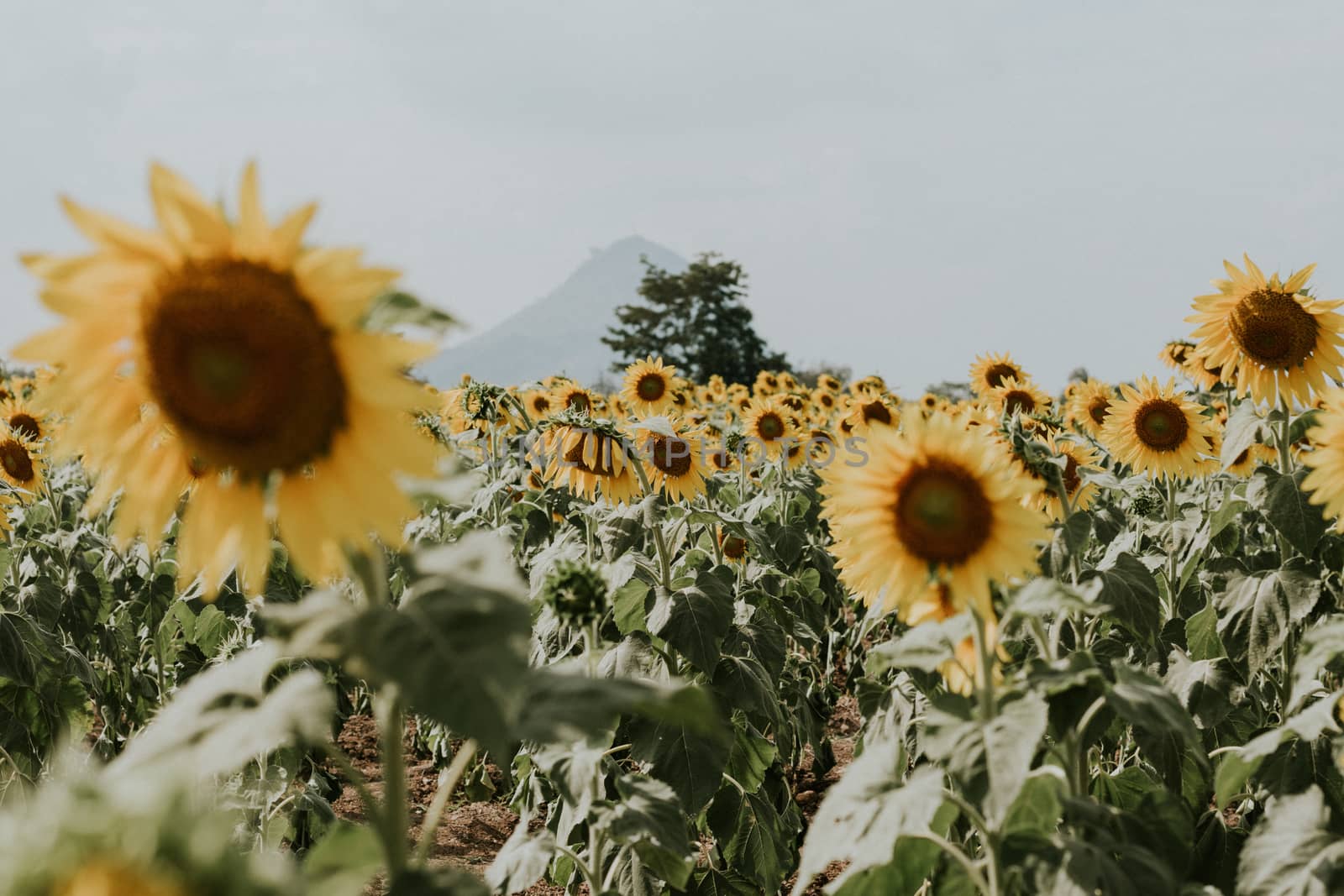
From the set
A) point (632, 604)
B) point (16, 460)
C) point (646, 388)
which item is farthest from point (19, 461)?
point (646, 388)

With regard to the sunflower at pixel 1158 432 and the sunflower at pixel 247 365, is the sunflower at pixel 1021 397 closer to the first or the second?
the sunflower at pixel 1158 432

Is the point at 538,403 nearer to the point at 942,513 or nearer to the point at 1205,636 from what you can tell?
the point at 1205,636

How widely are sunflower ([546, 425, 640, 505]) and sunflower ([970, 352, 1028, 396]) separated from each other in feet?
15.4

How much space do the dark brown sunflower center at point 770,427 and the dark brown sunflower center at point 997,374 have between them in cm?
199

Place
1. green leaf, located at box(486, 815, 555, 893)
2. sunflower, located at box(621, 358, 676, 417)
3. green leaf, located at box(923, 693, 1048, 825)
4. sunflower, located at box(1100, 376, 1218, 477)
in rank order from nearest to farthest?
green leaf, located at box(923, 693, 1048, 825)
green leaf, located at box(486, 815, 555, 893)
sunflower, located at box(1100, 376, 1218, 477)
sunflower, located at box(621, 358, 676, 417)

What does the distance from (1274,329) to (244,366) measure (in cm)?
368

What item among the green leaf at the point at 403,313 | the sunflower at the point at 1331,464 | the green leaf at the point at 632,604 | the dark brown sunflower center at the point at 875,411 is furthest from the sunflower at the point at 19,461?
the dark brown sunflower center at the point at 875,411

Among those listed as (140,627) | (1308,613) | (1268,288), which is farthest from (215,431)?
(140,627)

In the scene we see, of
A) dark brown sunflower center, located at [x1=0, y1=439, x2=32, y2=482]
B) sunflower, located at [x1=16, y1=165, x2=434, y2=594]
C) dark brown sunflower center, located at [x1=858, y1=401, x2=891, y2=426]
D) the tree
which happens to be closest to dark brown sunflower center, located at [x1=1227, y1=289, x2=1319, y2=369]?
sunflower, located at [x1=16, y1=165, x2=434, y2=594]

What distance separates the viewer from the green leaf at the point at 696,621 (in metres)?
3.31

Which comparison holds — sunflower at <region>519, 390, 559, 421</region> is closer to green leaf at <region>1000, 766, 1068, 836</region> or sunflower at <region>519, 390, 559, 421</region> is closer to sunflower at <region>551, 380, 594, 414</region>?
sunflower at <region>551, 380, 594, 414</region>

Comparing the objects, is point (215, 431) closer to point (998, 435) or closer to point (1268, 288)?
point (998, 435)

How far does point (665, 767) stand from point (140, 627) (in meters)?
4.79

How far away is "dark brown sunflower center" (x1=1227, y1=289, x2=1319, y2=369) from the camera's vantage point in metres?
3.60
